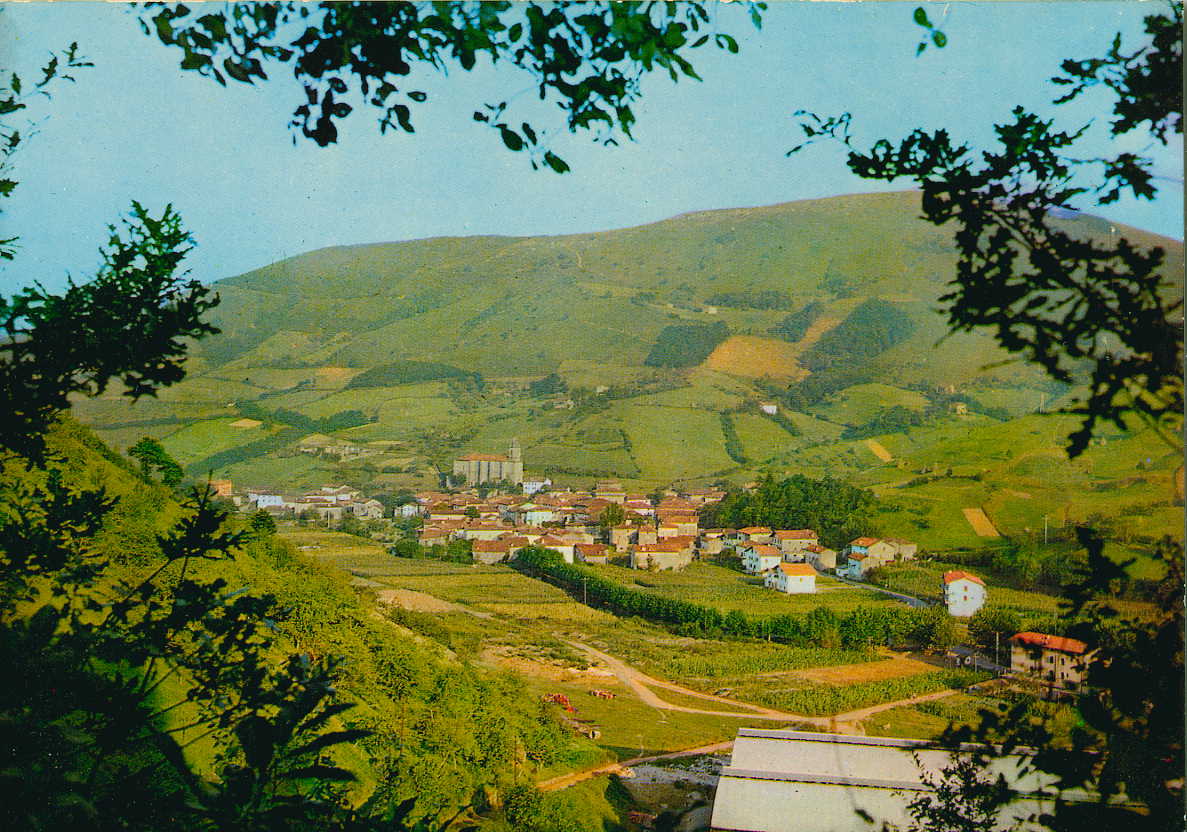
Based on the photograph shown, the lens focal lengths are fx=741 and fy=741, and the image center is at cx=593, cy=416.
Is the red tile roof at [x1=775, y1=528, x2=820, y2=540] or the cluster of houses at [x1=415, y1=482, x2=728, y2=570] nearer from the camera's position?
the red tile roof at [x1=775, y1=528, x2=820, y2=540]

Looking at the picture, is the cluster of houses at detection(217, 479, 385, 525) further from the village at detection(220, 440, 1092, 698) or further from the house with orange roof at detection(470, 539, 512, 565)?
the house with orange roof at detection(470, 539, 512, 565)

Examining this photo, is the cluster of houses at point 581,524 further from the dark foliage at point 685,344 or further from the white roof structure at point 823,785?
the white roof structure at point 823,785

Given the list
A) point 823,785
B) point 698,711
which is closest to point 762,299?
point 698,711

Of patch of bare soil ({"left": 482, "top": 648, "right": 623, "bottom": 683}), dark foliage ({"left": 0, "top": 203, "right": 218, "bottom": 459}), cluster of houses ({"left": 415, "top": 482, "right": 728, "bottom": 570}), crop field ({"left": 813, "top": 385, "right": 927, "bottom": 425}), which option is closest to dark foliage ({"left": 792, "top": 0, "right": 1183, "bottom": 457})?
dark foliage ({"left": 0, "top": 203, "right": 218, "bottom": 459})

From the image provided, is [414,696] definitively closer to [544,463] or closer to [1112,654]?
[544,463]

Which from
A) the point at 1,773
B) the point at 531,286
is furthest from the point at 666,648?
the point at 1,773

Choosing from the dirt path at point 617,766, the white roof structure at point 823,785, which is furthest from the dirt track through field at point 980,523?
the dirt path at point 617,766

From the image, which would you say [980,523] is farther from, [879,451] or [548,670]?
[548,670]
